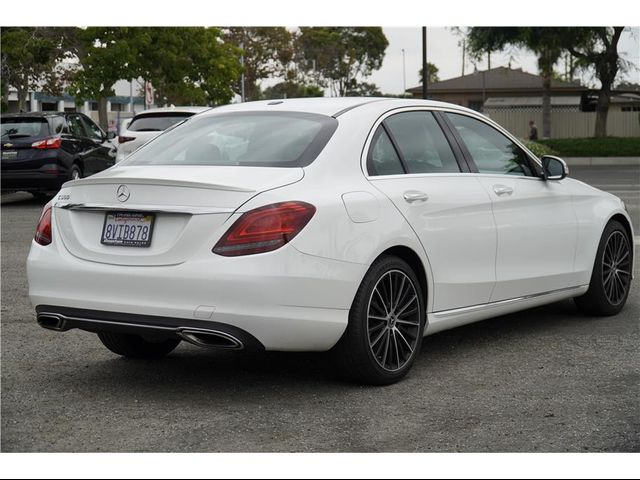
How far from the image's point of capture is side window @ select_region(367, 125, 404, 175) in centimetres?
609

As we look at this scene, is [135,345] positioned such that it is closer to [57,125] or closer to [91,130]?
[57,125]

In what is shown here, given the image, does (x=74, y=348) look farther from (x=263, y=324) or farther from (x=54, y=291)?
(x=263, y=324)

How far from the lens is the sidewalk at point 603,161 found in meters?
37.3

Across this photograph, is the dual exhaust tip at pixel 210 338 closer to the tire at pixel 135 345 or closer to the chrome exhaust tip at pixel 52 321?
the chrome exhaust tip at pixel 52 321

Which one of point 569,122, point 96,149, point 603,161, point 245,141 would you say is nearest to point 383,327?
point 245,141

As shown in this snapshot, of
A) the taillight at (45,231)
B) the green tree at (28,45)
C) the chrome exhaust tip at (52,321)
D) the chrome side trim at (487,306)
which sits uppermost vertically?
the green tree at (28,45)

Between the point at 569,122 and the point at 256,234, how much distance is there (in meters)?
49.3

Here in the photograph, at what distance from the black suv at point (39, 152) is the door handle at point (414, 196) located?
13.7m

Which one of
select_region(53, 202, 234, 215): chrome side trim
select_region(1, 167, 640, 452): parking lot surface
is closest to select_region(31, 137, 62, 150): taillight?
select_region(1, 167, 640, 452): parking lot surface

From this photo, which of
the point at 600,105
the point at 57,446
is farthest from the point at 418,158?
the point at 600,105

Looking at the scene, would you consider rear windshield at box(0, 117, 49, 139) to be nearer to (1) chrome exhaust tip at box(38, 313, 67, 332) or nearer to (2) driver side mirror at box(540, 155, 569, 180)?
(2) driver side mirror at box(540, 155, 569, 180)

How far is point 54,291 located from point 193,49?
1234 inches

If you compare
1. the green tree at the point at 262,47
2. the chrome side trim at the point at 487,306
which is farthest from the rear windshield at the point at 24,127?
the green tree at the point at 262,47

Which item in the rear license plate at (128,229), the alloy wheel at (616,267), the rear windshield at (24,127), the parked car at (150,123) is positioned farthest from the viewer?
the rear windshield at (24,127)
